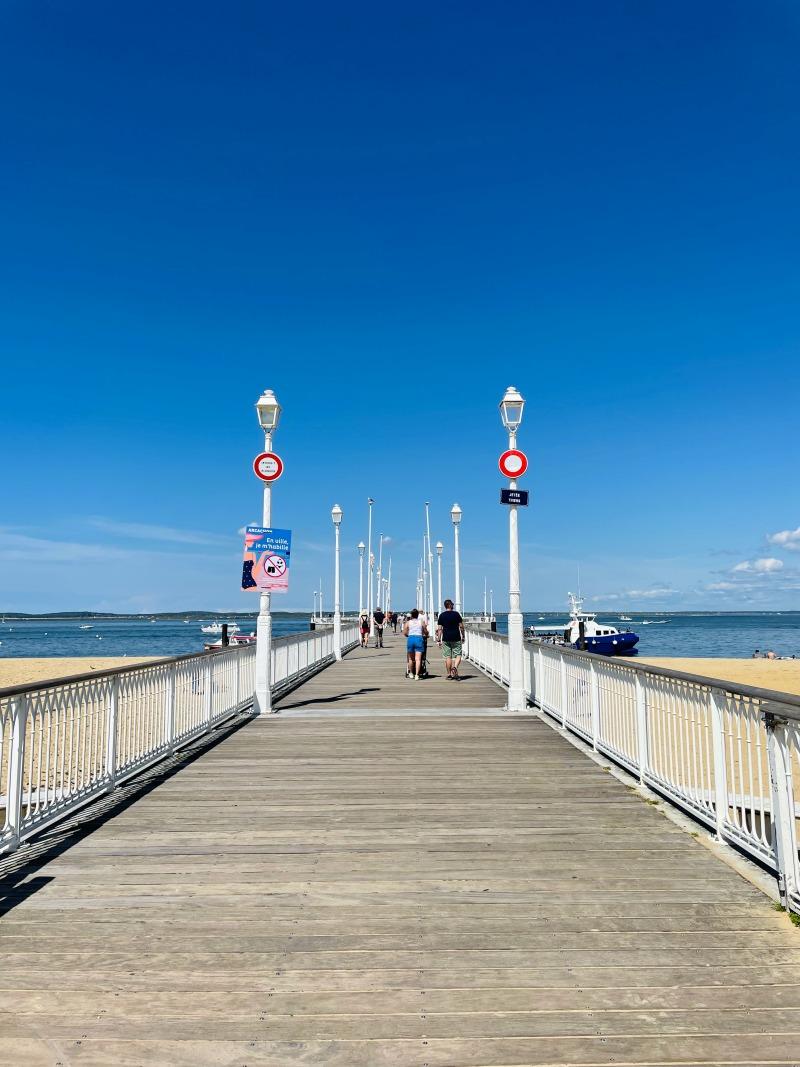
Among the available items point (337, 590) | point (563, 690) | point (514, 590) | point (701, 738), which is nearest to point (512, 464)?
point (514, 590)

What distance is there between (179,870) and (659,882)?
289 cm

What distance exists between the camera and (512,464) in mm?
11805

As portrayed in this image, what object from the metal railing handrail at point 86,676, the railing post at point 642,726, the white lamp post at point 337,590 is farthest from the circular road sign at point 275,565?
the white lamp post at point 337,590

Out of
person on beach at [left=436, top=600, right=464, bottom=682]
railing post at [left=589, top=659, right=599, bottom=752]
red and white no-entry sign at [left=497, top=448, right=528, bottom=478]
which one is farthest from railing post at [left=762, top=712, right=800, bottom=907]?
person on beach at [left=436, top=600, right=464, bottom=682]

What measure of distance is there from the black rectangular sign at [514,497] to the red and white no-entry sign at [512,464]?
1.38 feet

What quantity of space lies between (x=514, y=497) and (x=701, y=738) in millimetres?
6333

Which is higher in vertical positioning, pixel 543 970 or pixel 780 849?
pixel 780 849

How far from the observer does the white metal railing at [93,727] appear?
4.86 meters

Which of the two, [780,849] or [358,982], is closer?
[358,982]

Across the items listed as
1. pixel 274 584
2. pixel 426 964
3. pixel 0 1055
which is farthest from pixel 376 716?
pixel 0 1055

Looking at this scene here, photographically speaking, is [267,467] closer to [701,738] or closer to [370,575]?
[701,738]

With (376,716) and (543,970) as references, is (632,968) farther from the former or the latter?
(376,716)

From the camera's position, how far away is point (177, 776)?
7.13 meters

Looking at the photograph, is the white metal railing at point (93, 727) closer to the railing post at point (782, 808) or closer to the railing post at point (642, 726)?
the railing post at point (782, 808)
